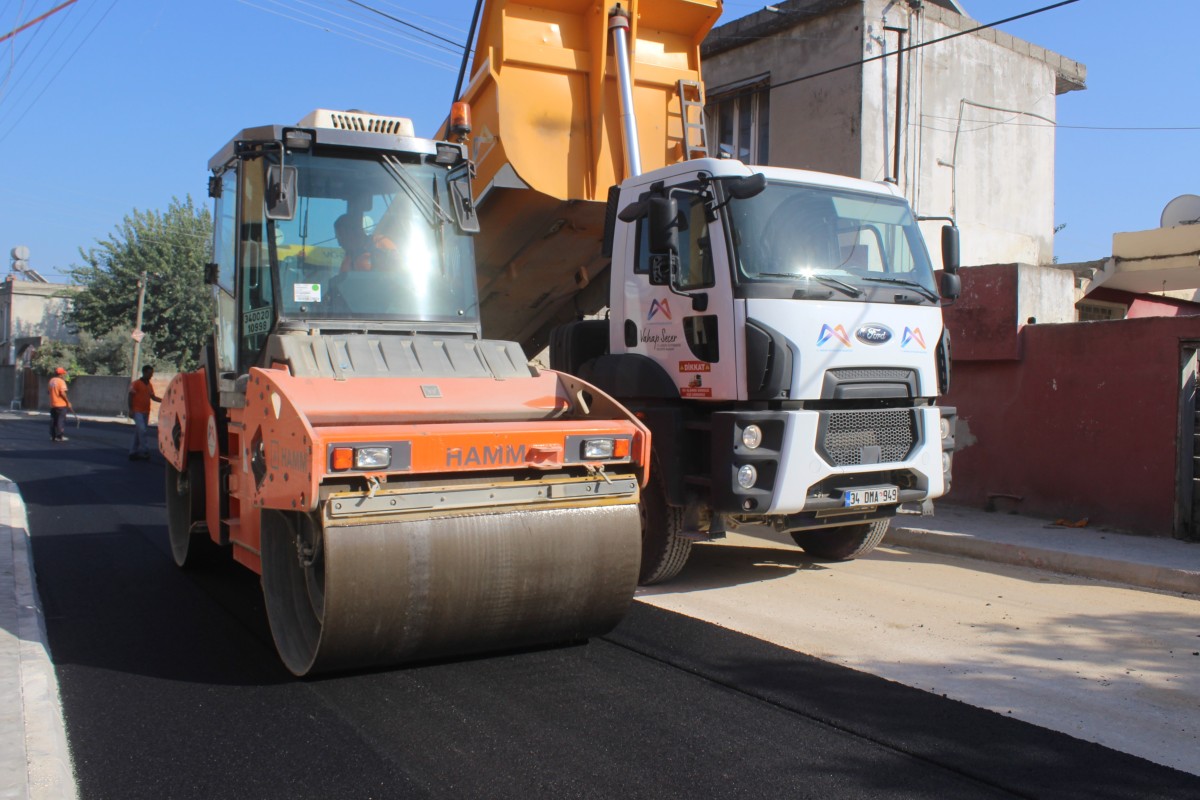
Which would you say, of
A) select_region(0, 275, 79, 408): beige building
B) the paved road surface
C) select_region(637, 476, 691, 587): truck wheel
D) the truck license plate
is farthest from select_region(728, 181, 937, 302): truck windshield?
select_region(0, 275, 79, 408): beige building

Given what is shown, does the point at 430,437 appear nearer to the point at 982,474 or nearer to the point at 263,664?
the point at 263,664

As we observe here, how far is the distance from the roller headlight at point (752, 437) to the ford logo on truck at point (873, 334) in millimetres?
897

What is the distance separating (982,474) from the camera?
10055mm

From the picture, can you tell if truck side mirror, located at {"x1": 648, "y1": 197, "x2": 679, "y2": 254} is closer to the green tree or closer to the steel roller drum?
the steel roller drum

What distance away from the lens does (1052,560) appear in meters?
7.73

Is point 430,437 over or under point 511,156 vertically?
under

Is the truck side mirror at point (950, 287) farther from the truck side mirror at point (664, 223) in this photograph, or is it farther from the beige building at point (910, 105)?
the beige building at point (910, 105)

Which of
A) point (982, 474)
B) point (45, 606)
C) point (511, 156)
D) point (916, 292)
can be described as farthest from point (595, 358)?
point (982, 474)

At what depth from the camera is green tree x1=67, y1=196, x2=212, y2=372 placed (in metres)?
40.1

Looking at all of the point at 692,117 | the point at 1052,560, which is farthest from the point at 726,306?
the point at 1052,560

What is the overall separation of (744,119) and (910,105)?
2607mm

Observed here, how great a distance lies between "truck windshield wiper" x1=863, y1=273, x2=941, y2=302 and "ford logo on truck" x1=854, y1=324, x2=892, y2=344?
33 centimetres

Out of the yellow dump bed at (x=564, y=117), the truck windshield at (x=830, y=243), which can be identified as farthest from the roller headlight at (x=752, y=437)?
the yellow dump bed at (x=564, y=117)

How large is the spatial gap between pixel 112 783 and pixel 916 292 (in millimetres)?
5408
